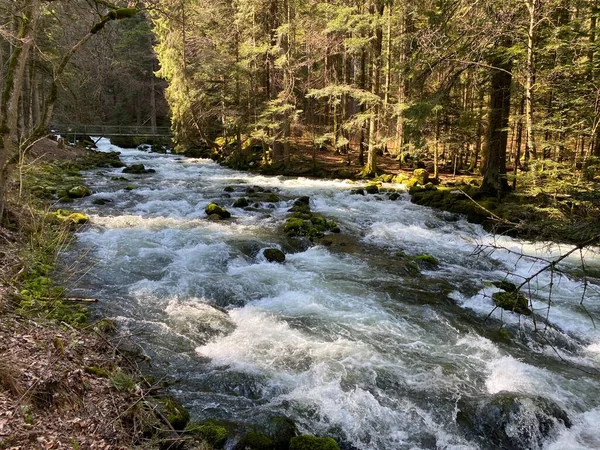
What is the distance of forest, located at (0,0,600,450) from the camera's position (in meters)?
4.34

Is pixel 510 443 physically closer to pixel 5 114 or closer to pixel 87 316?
pixel 87 316

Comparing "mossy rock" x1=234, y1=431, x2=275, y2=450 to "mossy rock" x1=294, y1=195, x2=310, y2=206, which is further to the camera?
"mossy rock" x1=294, y1=195, x2=310, y2=206

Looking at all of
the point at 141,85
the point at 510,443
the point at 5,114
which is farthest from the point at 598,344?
the point at 141,85

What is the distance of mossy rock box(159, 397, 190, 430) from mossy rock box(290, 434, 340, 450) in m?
1.14

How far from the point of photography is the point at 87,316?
6398 millimetres

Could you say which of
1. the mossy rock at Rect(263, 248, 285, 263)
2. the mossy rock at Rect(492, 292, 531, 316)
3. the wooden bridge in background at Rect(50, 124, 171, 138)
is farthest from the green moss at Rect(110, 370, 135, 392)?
the wooden bridge in background at Rect(50, 124, 171, 138)

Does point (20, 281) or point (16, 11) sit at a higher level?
point (16, 11)

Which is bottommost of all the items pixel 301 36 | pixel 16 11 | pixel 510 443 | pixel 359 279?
pixel 510 443

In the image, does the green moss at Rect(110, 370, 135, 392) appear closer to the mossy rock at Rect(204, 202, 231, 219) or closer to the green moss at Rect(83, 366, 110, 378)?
the green moss at Rect(83, 366, 110, 378)

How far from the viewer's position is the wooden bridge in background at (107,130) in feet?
113

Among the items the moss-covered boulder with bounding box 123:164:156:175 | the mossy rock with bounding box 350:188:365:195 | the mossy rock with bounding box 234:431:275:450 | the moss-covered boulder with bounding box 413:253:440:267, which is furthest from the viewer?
the moss-covered boulder with bounding box 123:164:156:175

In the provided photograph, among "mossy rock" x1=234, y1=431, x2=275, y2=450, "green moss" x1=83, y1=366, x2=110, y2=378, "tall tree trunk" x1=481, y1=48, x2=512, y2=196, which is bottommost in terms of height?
"mossy rock" x1=234, y1=431, x2=275, y2=450

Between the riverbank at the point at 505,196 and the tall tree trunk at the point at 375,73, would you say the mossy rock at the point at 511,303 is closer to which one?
the riverbank at the point at 505,196

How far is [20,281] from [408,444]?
5.79 meters
